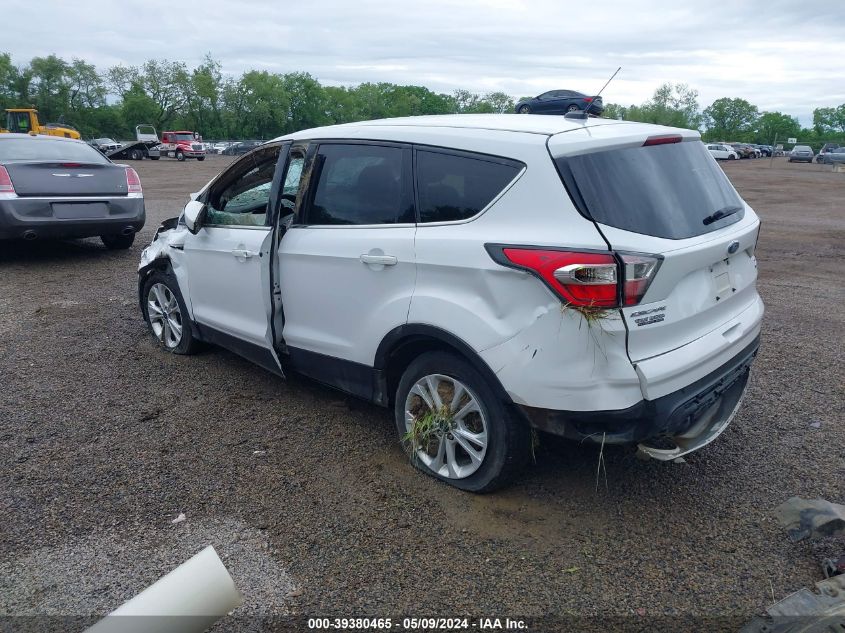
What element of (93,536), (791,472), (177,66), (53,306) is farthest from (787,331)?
(177,66)

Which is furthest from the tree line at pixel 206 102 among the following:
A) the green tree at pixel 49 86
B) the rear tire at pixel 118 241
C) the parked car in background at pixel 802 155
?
the rear tire at pixel 118 241

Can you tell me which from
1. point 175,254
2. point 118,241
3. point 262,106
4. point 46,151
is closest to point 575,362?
point 175,254

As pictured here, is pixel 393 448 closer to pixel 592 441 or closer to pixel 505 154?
pixel 592 441

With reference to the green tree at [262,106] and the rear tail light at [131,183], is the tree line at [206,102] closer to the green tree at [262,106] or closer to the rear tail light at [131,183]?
the green tree at [262,106]

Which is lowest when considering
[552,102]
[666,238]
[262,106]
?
[666,238]

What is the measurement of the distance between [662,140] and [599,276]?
1019 mm

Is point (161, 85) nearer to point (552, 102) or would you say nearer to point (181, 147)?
point (181, 147)

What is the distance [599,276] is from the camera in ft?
8.94

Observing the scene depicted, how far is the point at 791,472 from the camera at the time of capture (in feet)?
11.9

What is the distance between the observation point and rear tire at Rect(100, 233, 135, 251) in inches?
382

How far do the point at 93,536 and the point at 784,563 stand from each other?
308 centimetres

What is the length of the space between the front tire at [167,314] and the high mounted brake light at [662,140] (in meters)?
3.54

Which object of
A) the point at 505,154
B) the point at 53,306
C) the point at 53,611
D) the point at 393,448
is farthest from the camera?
the point at 53,306

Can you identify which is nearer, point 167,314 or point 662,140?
point 662,140
